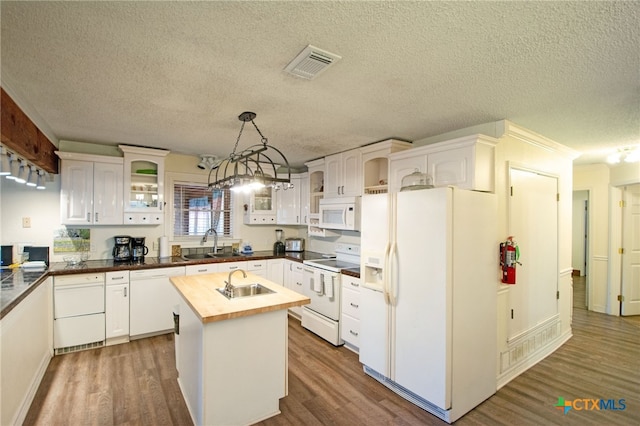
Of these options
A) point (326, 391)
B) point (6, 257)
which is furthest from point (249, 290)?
point (6, 257)

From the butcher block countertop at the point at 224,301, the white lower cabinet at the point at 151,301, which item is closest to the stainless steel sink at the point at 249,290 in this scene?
the butcher block countertop at the point at 224,301

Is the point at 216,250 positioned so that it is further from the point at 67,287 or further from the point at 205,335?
the point at 205,335

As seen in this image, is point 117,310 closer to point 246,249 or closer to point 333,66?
point 246,249

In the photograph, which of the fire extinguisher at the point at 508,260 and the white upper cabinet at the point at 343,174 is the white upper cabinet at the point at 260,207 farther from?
the fire extinguisher at the point at 508,260

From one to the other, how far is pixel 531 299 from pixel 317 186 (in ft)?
10.3

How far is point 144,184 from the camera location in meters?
4.09

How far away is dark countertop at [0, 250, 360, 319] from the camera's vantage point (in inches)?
87.1

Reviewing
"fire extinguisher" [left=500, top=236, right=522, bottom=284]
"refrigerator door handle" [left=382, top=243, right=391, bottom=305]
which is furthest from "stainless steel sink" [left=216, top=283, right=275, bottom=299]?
"fire extinguisher" [left=500, top=236, right=522, bottom=284]

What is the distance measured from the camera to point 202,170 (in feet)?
15.3

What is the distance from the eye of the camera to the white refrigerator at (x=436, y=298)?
7.48 ft

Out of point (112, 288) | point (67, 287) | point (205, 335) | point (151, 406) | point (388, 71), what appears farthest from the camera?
point (112, 288)

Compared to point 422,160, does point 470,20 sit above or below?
above

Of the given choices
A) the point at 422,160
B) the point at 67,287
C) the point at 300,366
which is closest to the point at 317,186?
the point at 422,160

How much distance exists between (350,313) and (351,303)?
0.38 feet
